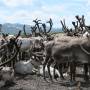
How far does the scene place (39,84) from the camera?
12.5 metres

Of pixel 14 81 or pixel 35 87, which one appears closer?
pixel 35 87

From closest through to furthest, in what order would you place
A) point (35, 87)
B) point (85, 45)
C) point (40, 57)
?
point (35, 87) → point (85, 45) → point (40, 57)

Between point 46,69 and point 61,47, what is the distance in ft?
5.57

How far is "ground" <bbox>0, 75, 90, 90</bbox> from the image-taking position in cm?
1185

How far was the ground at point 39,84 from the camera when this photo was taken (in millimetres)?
11852

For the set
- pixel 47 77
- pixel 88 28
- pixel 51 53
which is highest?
pixel 88 28

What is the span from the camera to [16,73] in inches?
579

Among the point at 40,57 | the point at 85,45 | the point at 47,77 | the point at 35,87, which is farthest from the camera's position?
the point at 40,57

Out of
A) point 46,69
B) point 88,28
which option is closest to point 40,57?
point 46,69

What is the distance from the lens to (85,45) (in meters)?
12.8

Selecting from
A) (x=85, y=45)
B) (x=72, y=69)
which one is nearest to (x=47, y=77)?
(x=72, y=69)

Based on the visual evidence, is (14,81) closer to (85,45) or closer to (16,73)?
(16,73)

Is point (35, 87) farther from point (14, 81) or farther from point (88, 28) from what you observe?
point (88, 28)

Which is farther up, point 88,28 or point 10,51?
point 88,28
